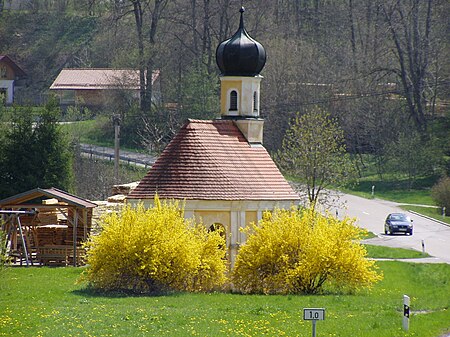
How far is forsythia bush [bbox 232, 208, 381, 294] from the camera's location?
31.2m

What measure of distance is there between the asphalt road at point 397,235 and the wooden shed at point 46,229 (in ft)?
29.5

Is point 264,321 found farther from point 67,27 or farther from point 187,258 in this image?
point 67,27

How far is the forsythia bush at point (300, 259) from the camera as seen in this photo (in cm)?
3116

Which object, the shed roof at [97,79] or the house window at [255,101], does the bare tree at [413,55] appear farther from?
the house window at [255,101]

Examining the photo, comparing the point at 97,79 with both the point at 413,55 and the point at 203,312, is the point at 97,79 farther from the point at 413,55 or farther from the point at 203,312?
the point at 203,312

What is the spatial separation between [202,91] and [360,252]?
35207 mm

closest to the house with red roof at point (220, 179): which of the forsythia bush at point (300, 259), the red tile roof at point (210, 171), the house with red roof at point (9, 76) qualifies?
the red tile roof at point (210, 171)

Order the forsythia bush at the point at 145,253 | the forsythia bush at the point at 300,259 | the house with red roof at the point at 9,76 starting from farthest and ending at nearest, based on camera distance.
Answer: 1. the house with red roof at the point at 9,76
2. the forsythia bush at the point at 300,259
3. the forsythia bush at the point at 145,253

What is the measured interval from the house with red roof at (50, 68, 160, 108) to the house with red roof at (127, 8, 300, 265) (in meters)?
33.9

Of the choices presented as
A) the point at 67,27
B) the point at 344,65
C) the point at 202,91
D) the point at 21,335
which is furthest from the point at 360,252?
the point at 67,27

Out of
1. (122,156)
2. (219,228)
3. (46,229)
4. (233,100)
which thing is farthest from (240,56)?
(122,156)

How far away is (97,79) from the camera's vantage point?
83.8m

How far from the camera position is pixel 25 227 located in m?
40.8

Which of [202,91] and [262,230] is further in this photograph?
[202,91]
